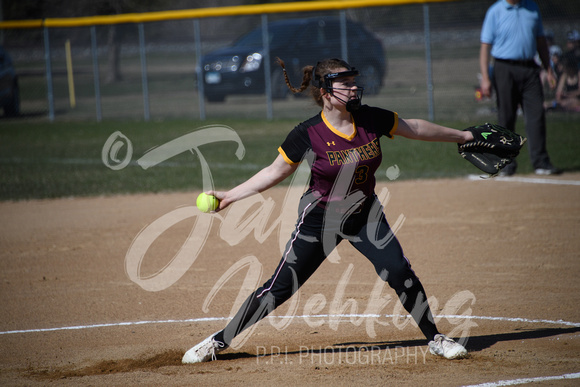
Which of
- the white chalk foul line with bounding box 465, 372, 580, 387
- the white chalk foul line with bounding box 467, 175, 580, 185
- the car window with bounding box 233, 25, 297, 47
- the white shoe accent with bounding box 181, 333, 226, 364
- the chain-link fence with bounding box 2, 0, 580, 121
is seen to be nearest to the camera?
the white chalk foul line with bounding box 465, 372, 580, 387

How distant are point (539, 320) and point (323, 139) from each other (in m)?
2.20

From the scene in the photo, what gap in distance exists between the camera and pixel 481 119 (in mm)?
14648

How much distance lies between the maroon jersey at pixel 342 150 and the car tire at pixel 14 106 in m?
17.7

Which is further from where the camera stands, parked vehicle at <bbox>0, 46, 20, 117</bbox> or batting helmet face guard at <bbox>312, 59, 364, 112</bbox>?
parked vehicle at <bbox>0, 46, 20, 117</bbox>

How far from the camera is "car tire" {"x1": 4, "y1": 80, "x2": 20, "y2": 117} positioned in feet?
64.3

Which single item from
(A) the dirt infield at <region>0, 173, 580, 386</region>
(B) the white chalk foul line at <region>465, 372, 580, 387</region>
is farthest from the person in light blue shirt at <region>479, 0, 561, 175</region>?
(B) the white chalk foul line at <region>465, 372, 580, 387</region>

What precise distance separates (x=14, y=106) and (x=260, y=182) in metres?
17.8

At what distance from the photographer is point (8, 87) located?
19188 millimetres

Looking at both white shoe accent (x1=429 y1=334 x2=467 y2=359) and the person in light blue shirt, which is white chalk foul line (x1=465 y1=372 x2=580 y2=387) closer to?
white shoe accent (x1=429 y1=334 x2=467 y2=359)

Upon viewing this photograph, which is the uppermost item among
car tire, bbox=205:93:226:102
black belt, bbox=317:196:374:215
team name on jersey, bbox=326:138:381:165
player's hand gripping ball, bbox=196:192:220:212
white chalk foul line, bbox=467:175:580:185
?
car tire, bbox=205:93:226:102

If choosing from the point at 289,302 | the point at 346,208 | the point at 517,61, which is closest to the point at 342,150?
the point at 346,208

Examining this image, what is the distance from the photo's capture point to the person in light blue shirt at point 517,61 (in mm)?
9289

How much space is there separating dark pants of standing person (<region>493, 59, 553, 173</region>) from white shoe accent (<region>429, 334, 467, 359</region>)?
5.78 metres

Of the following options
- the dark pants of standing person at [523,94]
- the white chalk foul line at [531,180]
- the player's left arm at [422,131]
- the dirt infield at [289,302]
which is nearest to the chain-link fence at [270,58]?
the white chalk foul line at [531,180]
